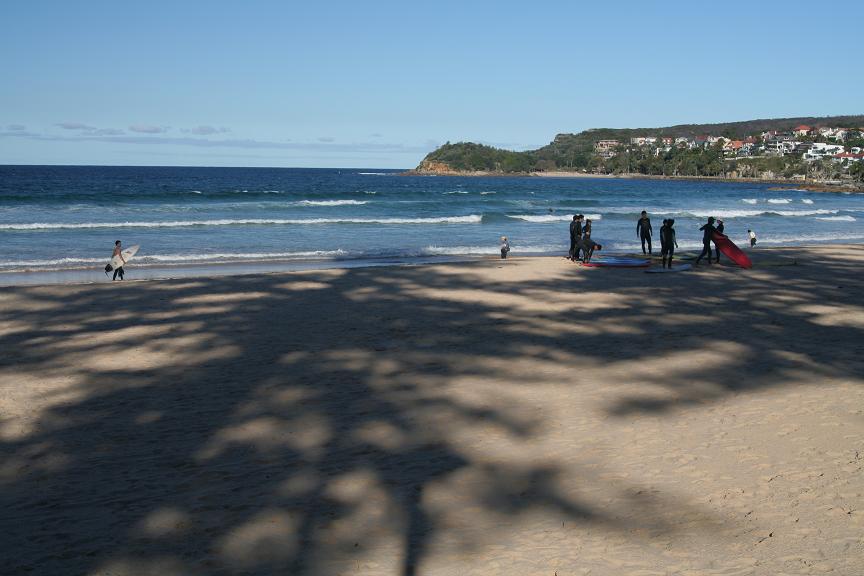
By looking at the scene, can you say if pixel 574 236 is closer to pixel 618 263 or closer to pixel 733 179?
pixel 618 263

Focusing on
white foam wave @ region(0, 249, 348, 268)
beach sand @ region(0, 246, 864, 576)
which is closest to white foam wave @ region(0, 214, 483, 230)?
white foam wave @ region(0, 249, 348, 268)

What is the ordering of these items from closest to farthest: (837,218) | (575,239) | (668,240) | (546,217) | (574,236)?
(668,240) < (575,239) < (574,236) < (546,217) < (837,218)

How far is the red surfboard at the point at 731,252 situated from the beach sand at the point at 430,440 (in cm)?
612

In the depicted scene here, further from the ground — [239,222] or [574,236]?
[574,236]

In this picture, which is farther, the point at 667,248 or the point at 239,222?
the point at 239,222

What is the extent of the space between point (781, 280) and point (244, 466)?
14034 millimetres

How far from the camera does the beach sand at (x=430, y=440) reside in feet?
16.4

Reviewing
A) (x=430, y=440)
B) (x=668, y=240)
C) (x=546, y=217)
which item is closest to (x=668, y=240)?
(x=668, y=240)

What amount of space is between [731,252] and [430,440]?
1470 centimetres

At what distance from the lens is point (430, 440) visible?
23.0 ft

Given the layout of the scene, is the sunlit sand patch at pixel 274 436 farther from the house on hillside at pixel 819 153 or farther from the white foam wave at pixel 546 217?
the house on hillside at pixel 819 153

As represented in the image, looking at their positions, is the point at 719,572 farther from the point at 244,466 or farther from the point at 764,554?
the point at 244,466

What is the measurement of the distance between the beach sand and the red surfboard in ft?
20.1

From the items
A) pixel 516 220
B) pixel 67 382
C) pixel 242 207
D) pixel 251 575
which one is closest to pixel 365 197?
pixel 242 207
